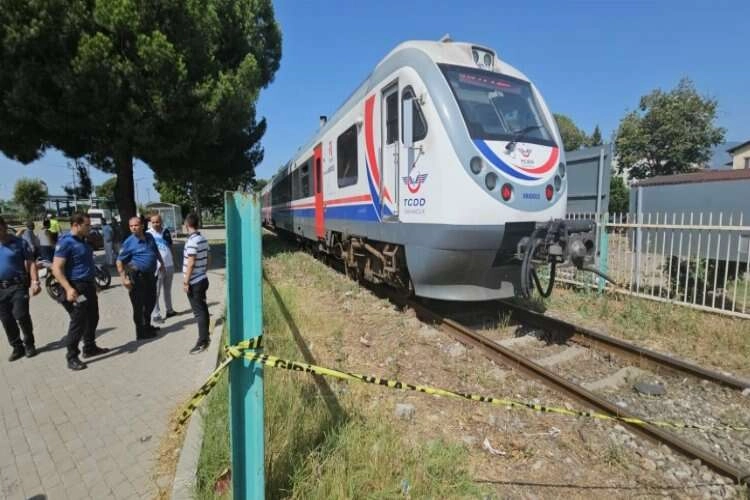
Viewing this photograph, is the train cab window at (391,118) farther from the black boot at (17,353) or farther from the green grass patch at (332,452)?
the black boot at (17,353)

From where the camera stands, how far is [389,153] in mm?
5629

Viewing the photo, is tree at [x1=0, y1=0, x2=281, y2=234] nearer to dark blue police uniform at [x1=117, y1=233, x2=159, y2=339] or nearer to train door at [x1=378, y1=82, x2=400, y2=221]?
A: dark blue police uniform at [x1=117, y1=233, x2=159, y2=339]

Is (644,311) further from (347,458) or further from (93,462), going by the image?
(93,462)

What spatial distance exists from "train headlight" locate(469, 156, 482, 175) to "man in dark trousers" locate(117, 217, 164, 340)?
14.0ft

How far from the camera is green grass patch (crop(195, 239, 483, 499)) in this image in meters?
2.62

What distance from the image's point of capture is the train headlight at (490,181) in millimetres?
4750

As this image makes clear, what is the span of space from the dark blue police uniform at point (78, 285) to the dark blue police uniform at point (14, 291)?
55 cm

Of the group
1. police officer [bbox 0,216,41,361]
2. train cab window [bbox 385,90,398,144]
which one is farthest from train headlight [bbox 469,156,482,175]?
Answer: police officer [bbox 0,216,41,361]

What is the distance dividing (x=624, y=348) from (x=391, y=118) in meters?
3.96

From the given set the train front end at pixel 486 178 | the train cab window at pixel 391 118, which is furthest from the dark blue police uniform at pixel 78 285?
the train cab window at pixel 391 118

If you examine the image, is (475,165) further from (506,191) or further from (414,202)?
(414,202)

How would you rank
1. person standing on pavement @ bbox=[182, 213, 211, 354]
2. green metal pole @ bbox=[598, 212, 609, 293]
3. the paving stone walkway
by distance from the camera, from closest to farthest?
1. the paving stone walkway
2. person standing on pavement @ bbox=[182, 213, 211, 354]
3. green metal pole @ bbox=[598, 212, 609, 293]

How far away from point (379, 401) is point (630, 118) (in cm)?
3932

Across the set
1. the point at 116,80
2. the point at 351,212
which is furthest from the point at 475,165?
the point at 116,80
